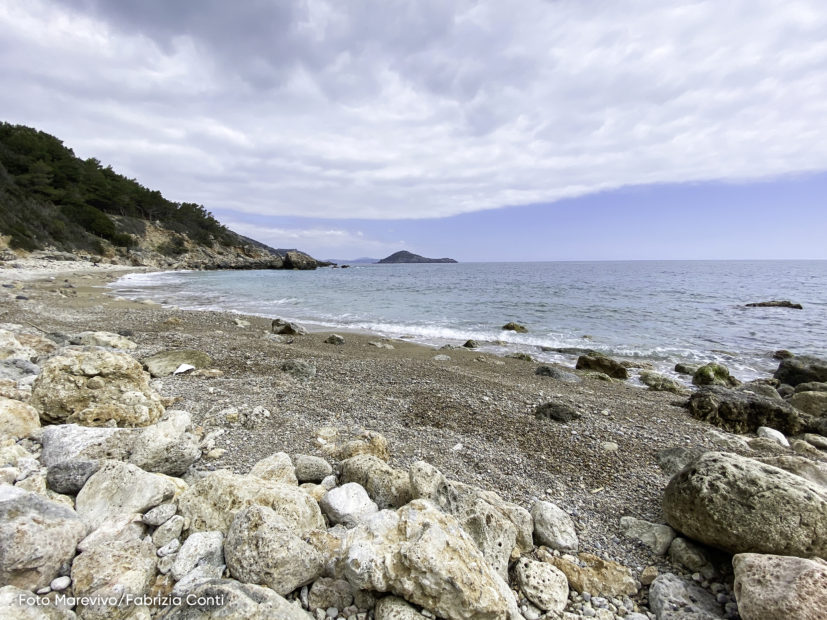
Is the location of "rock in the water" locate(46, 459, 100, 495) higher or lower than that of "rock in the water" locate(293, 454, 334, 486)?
higher

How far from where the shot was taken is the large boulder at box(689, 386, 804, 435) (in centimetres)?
667

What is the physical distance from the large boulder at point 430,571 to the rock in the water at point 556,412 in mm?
3808

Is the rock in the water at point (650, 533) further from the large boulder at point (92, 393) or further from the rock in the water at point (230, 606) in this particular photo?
the large boulder at point (92, 393)

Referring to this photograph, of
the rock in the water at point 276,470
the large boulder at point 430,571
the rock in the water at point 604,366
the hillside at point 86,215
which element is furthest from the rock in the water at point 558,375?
the hillside at point 86,215

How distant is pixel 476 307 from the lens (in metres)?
24.6

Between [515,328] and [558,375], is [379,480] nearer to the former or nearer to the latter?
[558,375]

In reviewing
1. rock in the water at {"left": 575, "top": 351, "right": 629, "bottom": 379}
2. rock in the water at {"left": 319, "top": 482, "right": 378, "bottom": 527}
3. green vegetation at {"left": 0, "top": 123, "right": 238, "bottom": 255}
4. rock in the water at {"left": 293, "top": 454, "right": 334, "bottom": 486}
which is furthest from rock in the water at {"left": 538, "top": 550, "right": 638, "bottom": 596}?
green vegetation at {"left": 0, "top": 123, "right": 238, "bottom": 255}

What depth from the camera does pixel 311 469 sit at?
3.77 metres

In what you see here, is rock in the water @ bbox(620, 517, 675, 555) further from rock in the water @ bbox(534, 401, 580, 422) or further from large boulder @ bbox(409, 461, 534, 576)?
rock in the water @ bbox(534, 401, 580, 422)

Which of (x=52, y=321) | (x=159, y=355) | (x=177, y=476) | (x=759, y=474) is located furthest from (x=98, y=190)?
(x=759, y=474)

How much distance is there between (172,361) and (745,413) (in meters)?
10.7

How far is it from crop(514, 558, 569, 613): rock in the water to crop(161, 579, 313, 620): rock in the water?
60.6 inches

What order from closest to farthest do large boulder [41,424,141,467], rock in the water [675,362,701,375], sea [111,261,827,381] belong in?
large boulder [41,424,141,467], rock in the water [675,362,701,375], sea [111,261,827,381]

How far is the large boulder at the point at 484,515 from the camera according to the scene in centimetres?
290
